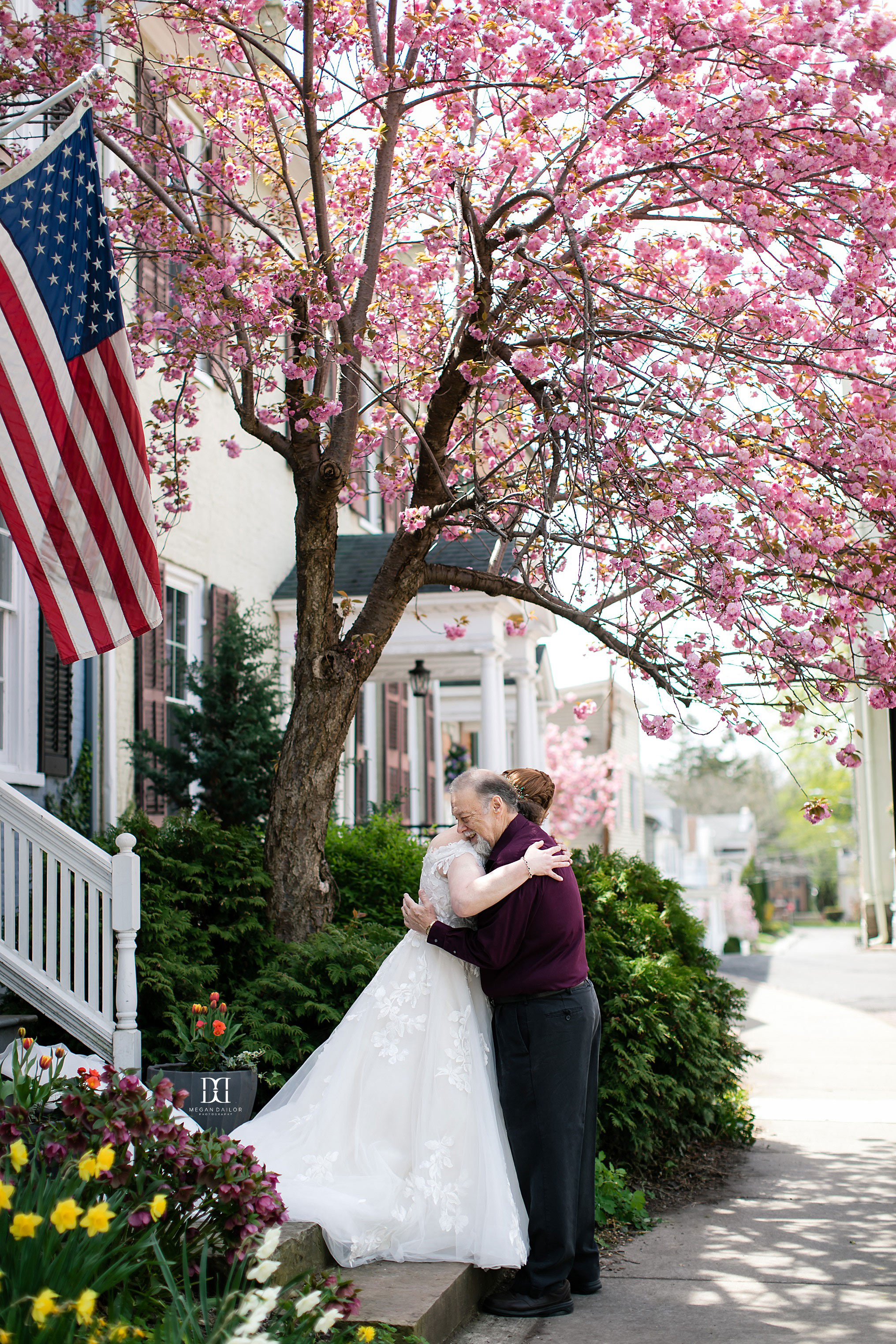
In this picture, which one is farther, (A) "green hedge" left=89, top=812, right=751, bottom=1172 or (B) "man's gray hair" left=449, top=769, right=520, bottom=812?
(A) "green hedge" left=89, top=812, right=751, bottom=1172

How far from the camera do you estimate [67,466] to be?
16.4 feet

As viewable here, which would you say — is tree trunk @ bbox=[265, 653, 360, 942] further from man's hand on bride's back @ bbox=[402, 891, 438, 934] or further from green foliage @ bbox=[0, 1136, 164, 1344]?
green foliage @ bbox=[0, 1136, 164, 1344]

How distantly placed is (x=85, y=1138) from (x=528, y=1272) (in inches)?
72.5

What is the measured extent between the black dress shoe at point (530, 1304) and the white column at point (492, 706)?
27.4 ft

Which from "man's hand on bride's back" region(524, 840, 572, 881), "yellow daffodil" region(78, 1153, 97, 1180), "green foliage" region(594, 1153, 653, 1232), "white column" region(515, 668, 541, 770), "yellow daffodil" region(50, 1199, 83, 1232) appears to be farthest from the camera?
"white column" region(515, 668, 541, 770)

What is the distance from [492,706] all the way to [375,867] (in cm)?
467

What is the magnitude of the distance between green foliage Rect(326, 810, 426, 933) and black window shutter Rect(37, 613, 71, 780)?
6.08 ft

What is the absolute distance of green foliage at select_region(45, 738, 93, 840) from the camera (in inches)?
A: 337

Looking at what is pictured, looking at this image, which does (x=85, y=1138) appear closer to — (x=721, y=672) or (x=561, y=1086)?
(x=561, y=1086)

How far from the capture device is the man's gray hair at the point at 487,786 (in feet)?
15.7

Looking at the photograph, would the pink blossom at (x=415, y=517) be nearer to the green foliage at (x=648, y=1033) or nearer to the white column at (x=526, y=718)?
the green foliage at (x=648, y=1033)

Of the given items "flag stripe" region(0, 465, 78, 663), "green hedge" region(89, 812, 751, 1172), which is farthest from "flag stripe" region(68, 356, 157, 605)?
"green hedge" region(89, 812, 751, 1172)

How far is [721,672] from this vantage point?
611 cm

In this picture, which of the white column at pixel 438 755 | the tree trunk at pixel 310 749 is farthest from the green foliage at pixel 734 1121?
the white column at pixel 438 755
